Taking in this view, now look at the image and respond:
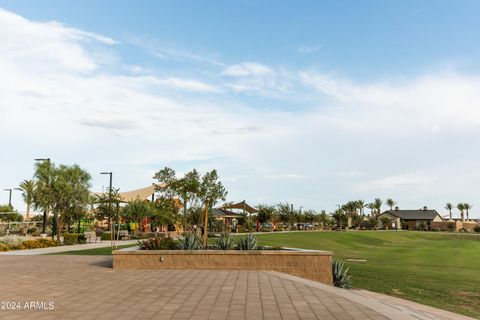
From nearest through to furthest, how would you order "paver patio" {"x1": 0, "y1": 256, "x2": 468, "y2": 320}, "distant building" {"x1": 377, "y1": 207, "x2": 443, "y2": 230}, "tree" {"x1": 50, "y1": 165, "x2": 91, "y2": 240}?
"paver patio" {"x1": 0, "y1": 256, "x2": 468, "y2": 320}, "tree" {"x1": 50, "y1": 165, "x2": 91, "y2": 240}, "distant building" {"x1": 377, "y1": 207, "x2": 443, "y2": 230}

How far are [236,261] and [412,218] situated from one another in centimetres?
13234

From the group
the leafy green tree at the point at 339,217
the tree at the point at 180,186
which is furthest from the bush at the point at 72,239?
the leafy green tree at the point at 339,217

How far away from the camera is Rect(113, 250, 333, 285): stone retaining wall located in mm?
14148

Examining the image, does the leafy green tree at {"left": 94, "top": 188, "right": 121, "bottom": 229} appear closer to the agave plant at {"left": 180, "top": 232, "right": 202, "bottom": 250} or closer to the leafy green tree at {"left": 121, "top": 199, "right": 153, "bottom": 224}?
the leafy green tree at {"left": 121, "top": 199, "right": 153, "bottom": 224}

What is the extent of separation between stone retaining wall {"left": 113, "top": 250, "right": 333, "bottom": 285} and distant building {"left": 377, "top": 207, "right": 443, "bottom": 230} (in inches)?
4595

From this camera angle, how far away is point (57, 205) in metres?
34.3

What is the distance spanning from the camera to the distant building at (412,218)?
418 ft

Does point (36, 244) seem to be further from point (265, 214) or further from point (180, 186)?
point (265, 214)

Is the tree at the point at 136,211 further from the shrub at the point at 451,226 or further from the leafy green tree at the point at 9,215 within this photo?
the shrub at the point at 451,226

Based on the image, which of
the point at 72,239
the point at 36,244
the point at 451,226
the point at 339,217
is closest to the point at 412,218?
the point at 451,226

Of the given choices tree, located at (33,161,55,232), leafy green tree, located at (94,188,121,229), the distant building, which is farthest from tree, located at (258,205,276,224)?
the distant building

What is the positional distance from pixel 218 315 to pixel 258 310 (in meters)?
0.88

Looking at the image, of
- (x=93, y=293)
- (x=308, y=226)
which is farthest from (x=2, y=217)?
(x=93, y=293)

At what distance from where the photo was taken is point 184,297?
9.55 meters
